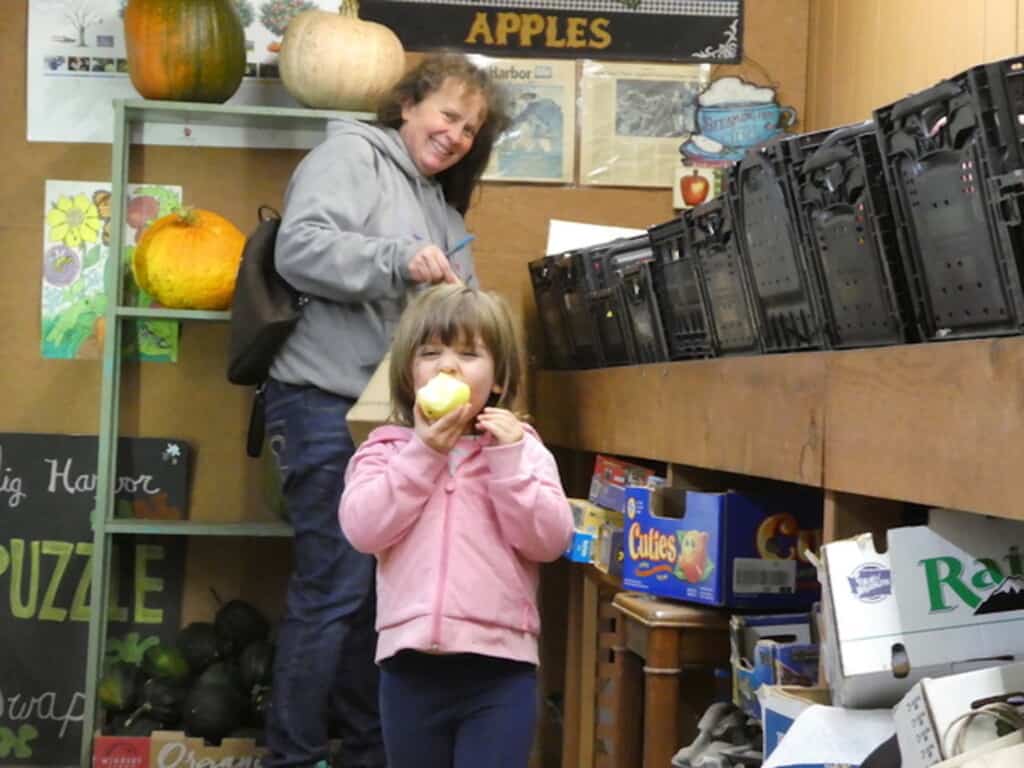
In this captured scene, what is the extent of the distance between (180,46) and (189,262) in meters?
0.51

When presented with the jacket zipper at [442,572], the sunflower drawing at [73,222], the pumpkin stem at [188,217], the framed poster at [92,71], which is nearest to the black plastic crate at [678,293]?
the jacket zipper at [442,572]

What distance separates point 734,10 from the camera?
159 inches

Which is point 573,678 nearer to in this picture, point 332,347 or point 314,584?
point 314,584

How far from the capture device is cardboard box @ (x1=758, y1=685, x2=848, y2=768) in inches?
71.2

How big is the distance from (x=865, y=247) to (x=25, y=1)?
2.80 m

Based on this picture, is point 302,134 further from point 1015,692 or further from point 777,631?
point 1015,692

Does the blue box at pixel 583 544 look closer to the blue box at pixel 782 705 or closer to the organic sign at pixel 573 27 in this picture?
the blue box at pixel 782 705

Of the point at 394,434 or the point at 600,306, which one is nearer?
the point at 394,434

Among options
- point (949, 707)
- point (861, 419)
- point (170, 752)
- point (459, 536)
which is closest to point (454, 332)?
point (459, 536)

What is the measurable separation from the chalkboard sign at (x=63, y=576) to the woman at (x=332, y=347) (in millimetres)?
840

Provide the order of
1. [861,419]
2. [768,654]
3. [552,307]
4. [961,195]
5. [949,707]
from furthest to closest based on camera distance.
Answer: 1. [552,307]
2. [768,654]
3. [861,419]
4. [961,195]
5. [949,707]

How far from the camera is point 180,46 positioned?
11.8ft

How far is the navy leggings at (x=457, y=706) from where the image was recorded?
224 cm

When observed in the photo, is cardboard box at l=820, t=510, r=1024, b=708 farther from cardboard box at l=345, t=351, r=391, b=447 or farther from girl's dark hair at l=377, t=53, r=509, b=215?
girl's dark hair at l=377, t=53, r=509, b=215
